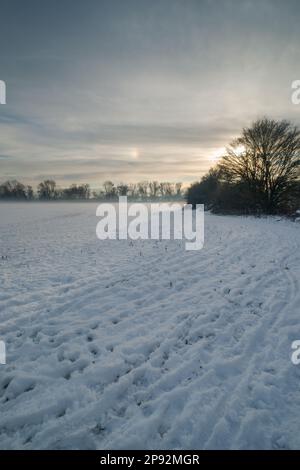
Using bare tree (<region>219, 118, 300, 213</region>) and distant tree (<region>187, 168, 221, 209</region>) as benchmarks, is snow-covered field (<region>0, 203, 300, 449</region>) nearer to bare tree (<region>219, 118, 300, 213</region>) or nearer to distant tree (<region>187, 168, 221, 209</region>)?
bare tree (<region>219, 118, 300, 213</region>)

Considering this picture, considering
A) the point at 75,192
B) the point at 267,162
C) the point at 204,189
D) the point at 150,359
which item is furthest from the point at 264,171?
the point at 75,192

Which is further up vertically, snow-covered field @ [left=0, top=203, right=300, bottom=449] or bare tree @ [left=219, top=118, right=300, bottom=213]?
bare tree @ [left=219, top=118, right=300, bottom=213]

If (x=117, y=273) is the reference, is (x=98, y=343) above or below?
below

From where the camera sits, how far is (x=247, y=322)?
5.11 m

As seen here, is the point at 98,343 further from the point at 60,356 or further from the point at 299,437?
the point at 299,437

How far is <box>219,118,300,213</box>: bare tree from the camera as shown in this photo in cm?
2769

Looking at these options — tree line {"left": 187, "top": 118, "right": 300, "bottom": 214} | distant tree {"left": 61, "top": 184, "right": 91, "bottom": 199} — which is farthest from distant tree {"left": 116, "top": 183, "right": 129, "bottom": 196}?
tree line {"left": 187, "top": 118, "right": 300, "bottom": 214}

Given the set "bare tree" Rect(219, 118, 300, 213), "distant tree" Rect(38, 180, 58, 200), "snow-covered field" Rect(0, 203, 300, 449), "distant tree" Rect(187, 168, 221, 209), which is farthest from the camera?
"distant tree" Rect(38, 180, 58, 200)

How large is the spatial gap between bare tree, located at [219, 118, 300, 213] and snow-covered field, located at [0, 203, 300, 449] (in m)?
24.5

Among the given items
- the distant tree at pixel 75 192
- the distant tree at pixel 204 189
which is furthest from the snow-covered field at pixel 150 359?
the distant tree at pixel 75 192

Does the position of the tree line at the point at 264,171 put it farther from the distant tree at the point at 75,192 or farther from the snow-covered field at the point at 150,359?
the distant tree at the point at 75,192

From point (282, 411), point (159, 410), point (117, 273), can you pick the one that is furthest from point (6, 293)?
point (282, 411)

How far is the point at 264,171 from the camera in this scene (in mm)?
30125
